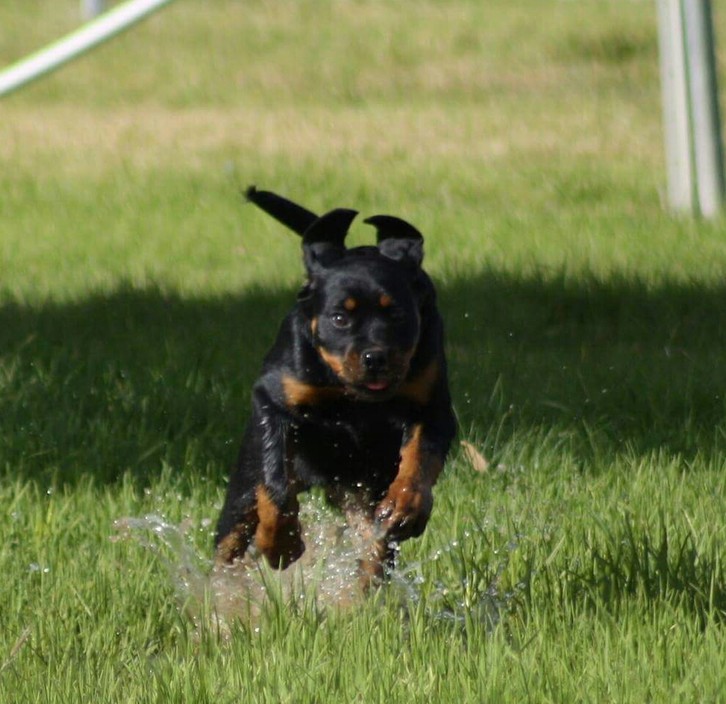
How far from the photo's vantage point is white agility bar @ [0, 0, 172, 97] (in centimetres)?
377

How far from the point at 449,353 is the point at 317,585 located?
3.06 meters

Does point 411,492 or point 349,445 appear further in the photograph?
point 349,445

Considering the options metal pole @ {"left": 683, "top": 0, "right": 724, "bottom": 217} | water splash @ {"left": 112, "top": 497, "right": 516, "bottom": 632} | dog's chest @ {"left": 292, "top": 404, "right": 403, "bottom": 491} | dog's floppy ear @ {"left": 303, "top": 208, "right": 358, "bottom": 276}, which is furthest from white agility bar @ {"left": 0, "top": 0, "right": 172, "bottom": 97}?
metal pole @ {"left": 683, "top": 0, "right": 724, "bottom": 217}

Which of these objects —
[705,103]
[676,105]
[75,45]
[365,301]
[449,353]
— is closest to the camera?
[365,301]

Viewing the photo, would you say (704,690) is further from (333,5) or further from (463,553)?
(333,5)

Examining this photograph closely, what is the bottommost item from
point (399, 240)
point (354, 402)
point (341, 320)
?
point (354, 402)

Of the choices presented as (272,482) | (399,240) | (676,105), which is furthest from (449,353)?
(676,105)

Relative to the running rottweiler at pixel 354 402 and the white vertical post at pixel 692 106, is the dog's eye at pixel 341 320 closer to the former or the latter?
the running rottweiler at pixel 354 402

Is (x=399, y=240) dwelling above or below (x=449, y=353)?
above

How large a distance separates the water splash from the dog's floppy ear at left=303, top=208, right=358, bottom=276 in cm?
66

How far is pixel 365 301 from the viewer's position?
3.56 m

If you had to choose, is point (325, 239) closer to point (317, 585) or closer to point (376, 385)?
point (376, 385)

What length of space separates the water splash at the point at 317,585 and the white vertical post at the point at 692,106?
5.71 metres

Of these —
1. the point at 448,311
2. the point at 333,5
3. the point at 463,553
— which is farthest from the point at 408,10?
the point at 463,553
